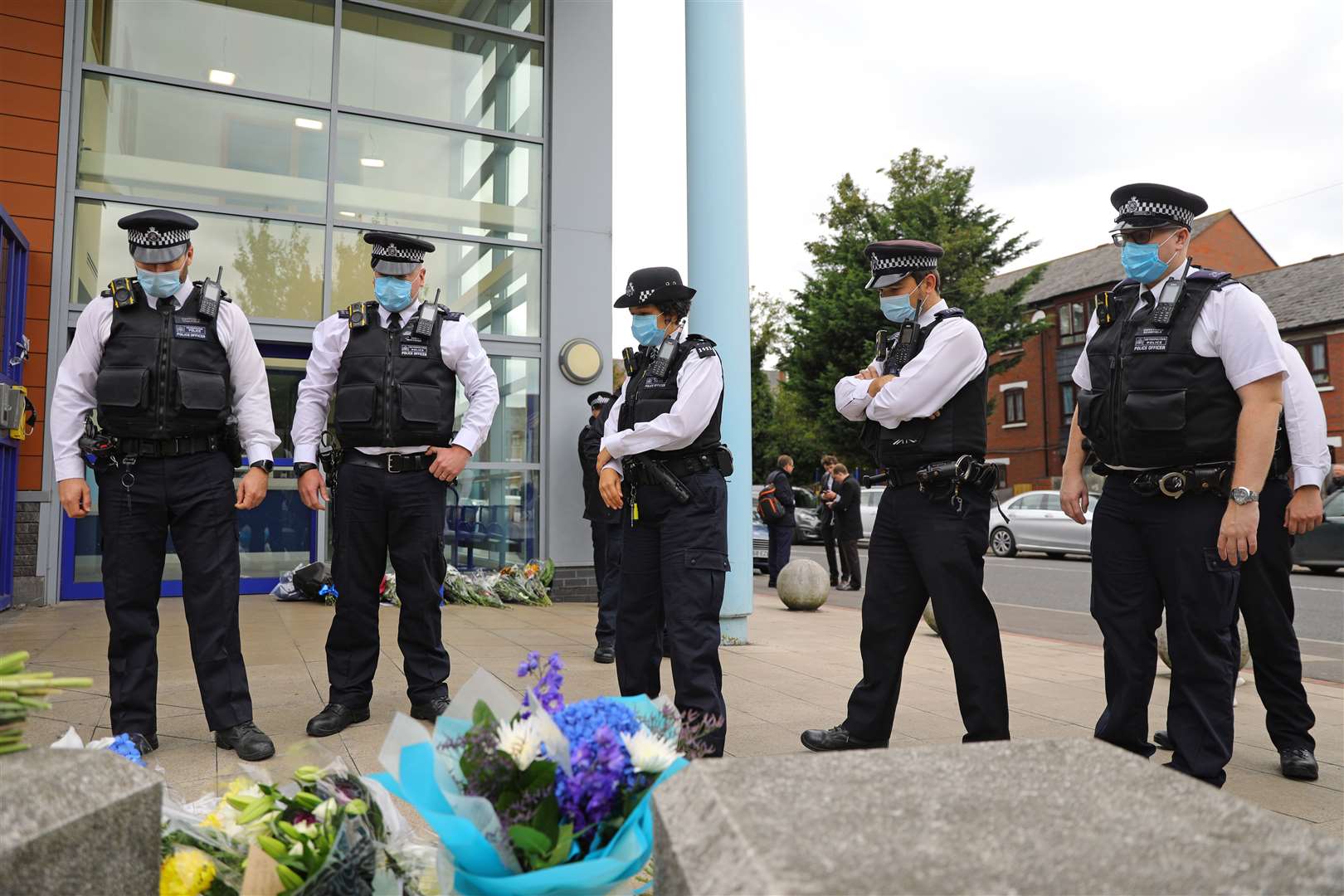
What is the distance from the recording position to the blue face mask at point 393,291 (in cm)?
447

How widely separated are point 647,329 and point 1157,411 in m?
1.98

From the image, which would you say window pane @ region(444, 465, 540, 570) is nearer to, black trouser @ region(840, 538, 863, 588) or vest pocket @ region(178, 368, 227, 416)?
black trouser @ region(840, 538, 863, 588)

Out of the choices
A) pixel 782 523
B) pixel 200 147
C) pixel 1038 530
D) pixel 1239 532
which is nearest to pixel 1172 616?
pixel 1239 532

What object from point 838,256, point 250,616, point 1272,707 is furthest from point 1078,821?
point 838,256

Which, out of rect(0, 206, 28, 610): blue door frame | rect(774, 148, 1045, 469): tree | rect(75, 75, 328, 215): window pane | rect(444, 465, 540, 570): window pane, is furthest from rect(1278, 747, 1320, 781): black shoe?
rect(774, 148, 1045, 469): tree

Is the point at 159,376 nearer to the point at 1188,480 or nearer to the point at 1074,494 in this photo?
the point at 1074,494

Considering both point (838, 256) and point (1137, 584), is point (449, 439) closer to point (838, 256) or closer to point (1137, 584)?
point (1137, 584)

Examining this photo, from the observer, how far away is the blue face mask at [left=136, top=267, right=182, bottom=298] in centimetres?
394

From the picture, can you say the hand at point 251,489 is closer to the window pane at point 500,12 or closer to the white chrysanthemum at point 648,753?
the white chrysanthemum at point 648,753

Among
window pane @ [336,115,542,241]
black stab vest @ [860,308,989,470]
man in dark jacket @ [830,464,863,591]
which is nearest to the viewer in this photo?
black stab vest @ [860,308,989,470]

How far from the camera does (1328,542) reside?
574 inches

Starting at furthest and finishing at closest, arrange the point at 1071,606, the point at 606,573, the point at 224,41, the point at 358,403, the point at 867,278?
1. the point at 867,278
2. the point at 1071,606
3. the point at 224,41
4. the point at 606,573
5. the point at 358,403

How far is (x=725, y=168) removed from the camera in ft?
23.5

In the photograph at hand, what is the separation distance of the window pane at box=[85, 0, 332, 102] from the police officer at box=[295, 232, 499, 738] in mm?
6384
